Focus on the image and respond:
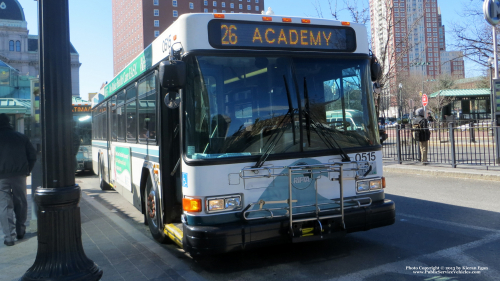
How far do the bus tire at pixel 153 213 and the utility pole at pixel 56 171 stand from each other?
2112mm

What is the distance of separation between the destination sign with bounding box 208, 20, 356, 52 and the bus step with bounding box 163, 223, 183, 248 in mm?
2313

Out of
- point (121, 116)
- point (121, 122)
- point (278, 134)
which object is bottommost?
point (278, 134)

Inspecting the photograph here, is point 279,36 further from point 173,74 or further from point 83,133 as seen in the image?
point 83,133

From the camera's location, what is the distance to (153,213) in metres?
6.52

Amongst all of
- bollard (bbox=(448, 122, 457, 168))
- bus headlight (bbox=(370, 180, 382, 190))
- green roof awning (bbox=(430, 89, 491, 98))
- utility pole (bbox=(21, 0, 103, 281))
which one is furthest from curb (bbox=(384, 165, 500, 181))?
green roof awning (bbox=(430, 89, 491, 98))

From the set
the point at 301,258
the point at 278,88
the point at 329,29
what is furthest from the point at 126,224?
the point at 329,29

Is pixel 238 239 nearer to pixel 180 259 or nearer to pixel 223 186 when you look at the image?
pixel 223 186

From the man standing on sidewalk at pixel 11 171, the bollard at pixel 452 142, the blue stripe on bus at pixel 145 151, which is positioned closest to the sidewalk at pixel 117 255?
the man standing on sidewalk at pixel 11 171

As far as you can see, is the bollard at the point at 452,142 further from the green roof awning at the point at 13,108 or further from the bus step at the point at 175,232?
the green roof awning at the point at 13,108

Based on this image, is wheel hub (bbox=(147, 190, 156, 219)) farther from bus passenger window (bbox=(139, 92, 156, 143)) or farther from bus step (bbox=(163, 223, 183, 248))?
A: bus passenger window (bbox=(139, 92, 156, 143))

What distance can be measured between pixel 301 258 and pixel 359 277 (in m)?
0.96

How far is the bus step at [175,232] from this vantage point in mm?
5186

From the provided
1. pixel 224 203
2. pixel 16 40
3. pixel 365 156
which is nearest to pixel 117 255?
pixel 224 203

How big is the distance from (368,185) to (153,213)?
3.22m
